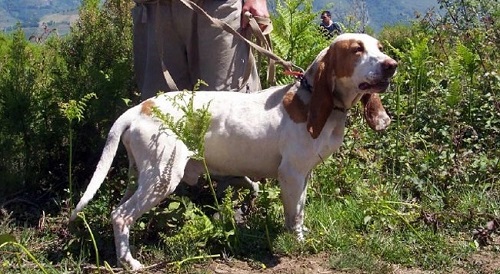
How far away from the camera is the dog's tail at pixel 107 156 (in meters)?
4.36

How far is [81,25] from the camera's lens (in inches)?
256

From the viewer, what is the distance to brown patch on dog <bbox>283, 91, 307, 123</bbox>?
4652 millimetres

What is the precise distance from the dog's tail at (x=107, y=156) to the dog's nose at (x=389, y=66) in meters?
1.48

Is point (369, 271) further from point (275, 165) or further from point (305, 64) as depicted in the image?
point (305, 64)

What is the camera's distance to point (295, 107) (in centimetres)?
470

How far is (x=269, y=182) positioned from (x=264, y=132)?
3.62 ft

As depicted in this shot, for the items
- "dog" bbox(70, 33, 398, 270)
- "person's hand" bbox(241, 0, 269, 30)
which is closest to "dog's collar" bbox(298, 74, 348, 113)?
"dog" bbox(70, 33, 398, 270)

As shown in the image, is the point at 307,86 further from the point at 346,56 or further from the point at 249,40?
the point at 249,40

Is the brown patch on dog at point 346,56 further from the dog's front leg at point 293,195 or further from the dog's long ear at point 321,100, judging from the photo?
the dog's front leg at point 293,195

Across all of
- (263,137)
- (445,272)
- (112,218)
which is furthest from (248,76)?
(445,272)

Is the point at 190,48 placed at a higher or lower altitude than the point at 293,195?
higher

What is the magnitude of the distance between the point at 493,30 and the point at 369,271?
4.72 meters

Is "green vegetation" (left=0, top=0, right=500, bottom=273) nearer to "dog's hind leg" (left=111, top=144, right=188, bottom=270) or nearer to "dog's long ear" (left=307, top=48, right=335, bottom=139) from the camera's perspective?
"dog's hind leg" (left=111, top=144, right=188, bottom=270)

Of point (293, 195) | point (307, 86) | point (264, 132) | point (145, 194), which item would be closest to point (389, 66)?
point (307, 86)
